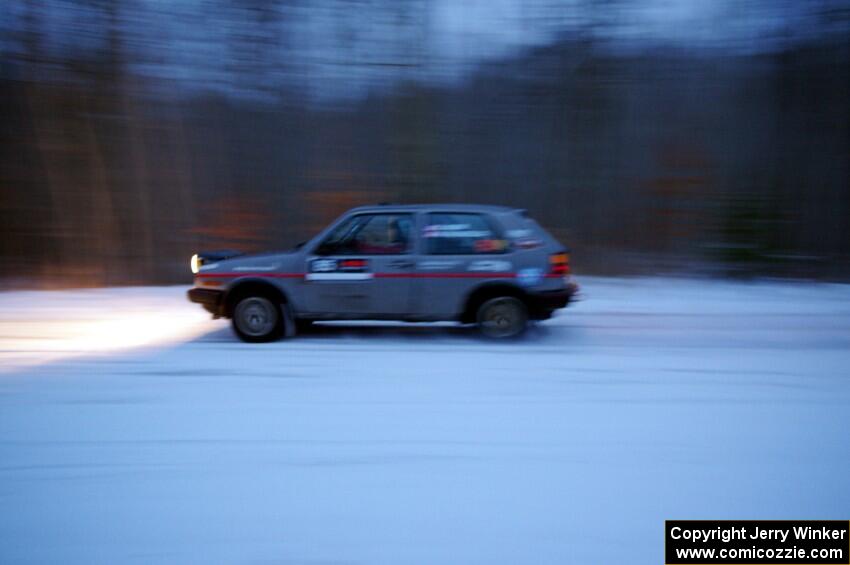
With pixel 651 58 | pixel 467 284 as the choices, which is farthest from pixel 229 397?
pixel 651 58

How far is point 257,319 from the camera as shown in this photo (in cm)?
605

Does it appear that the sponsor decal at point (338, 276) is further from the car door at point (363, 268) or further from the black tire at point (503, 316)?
the black tire at point (503, 316)

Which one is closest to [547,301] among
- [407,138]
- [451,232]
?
[451,232]

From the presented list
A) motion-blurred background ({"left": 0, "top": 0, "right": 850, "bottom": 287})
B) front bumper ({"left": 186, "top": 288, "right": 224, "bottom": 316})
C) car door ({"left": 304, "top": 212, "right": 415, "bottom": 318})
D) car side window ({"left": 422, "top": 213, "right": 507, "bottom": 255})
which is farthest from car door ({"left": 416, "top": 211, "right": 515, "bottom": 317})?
motion-blurred background ({"left": 0, "top": 0, "right": 850, "bottom": 287})

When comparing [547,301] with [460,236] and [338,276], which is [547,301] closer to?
[460,236]

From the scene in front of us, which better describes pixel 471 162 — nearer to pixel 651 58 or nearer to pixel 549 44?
pixel 549 44

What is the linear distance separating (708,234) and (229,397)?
1073cm

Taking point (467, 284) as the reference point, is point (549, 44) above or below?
above

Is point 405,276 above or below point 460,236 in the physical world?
below

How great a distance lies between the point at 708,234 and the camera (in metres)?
11.7

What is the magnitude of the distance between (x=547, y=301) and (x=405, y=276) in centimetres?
155

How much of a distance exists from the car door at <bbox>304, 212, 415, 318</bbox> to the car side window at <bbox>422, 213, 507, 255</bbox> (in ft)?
0.75

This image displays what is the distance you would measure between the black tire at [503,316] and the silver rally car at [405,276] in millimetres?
11

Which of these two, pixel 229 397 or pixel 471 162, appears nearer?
pixel 229 397
